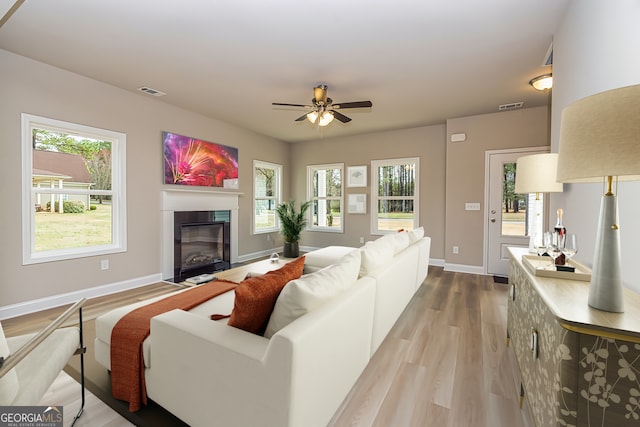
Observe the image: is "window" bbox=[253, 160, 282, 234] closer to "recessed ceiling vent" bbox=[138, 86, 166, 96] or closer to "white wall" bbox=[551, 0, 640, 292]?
"recessed ceiling vent" bbox=[138, 86, 166, 96]

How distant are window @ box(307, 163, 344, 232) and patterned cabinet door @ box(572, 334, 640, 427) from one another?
5.60 meters

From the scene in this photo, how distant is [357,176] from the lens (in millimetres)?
6207

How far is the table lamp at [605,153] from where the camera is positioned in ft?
2.51

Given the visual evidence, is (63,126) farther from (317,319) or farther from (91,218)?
(317,319)

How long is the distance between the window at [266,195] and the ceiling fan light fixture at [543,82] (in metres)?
4.73

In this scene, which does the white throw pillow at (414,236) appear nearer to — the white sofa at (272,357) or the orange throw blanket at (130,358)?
the white sofa at (272,357)

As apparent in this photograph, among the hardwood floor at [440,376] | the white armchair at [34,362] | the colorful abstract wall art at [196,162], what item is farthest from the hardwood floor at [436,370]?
the colorful abstract wall art at [196,162]

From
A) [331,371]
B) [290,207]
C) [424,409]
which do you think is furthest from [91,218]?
[424,409]

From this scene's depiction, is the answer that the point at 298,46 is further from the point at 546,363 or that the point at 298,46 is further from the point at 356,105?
the point at 546,363

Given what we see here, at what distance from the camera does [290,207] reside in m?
6.16

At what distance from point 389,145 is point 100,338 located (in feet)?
17.7

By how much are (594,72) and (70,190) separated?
491cm

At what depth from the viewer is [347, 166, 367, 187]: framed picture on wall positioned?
6137 mm

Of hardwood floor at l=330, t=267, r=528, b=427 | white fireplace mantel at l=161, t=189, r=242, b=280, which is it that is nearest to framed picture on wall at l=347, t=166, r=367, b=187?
white fireplace mantel at l=161, t=189, r=242, b=280
